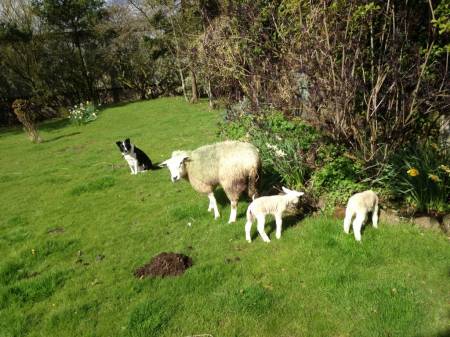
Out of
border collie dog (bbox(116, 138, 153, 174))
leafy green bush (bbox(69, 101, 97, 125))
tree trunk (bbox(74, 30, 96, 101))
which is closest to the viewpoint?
border collie dog (bbox(116, 138, 153, 174))

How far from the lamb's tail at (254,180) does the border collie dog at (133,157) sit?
593 cm

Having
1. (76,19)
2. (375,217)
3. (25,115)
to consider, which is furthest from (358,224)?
(76,19)

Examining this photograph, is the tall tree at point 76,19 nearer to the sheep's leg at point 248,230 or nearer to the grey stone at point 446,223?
the sheep's leg at point 248,230

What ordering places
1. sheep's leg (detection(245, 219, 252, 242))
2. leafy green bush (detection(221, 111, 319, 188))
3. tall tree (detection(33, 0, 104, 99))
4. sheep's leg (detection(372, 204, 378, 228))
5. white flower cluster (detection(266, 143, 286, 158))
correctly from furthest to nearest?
tall tree (detection(33, 0, 104, 99))
white flower cluster (detection(266, 143, 286, 158))
leafy green bush (detection(221, 111, 319, 188))
sheep's leg (detection(245, 219, 252, 242))
sheep's leg (detection(372, 204, 378, 228))

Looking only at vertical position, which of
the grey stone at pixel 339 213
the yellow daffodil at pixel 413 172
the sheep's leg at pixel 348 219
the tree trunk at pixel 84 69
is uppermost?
the tree trunk at pixel 84 69

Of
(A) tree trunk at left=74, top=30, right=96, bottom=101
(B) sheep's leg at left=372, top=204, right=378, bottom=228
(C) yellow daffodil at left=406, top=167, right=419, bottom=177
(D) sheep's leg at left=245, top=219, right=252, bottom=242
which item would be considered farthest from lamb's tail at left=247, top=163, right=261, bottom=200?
(A) tree trunk at left=74, top=30, right=96, bottom=101

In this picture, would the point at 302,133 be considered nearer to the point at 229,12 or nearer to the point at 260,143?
the point at 260,143

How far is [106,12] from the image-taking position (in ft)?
124

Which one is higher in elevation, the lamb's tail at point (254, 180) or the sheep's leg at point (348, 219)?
the lamb's tail at point (254, 180)

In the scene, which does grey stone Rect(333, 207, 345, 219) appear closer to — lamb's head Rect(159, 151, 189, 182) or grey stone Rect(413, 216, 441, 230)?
grey stone Rect(413, 216, 441, 230)

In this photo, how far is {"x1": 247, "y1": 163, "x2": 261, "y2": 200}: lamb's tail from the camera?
6.56m

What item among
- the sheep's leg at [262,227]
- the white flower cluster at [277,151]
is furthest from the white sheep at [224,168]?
the sheep's leg at [262,227]

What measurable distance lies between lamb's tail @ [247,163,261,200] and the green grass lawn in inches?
25.5

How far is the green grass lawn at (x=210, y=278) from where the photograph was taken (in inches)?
168
